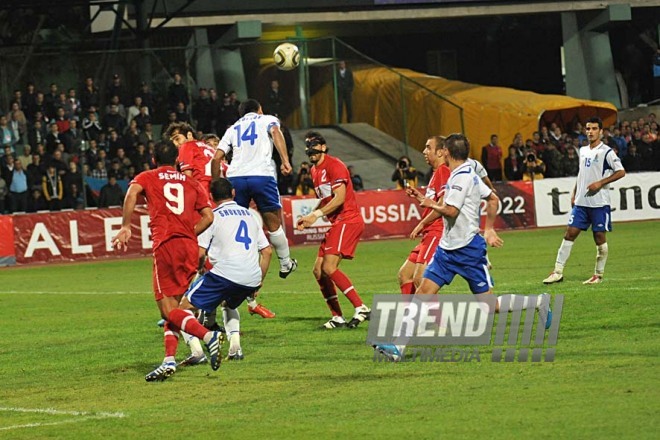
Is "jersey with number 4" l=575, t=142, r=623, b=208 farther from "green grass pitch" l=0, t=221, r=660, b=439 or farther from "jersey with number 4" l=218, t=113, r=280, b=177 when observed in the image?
"jersey with number 4" l=218, t=113, r=280, b=177

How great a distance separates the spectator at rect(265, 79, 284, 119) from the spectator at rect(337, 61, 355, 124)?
82.5 inches

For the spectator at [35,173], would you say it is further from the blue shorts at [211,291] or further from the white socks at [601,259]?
the blue shorts at [211,291]

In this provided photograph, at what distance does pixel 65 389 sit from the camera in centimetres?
1080

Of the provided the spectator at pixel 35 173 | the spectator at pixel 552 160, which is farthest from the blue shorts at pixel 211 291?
the spectator at pixel 552 160

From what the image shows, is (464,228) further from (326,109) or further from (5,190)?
(326,109)

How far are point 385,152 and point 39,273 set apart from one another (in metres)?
14.9

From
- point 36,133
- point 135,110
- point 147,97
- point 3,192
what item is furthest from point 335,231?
point 147,97

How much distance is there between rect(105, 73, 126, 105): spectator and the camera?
1320 inches

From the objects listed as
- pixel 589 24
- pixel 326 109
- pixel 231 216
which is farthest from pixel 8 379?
pixel 589 24

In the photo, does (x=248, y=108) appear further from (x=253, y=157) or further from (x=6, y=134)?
(x=6, y=134)

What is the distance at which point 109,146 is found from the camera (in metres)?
32.1

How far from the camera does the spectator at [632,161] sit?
35.9m

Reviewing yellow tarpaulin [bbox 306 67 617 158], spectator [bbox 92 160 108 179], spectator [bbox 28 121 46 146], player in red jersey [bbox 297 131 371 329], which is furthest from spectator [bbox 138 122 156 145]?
player in red jersey [bbox 297 131 371 329]

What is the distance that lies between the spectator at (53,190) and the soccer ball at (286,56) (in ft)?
25.0
